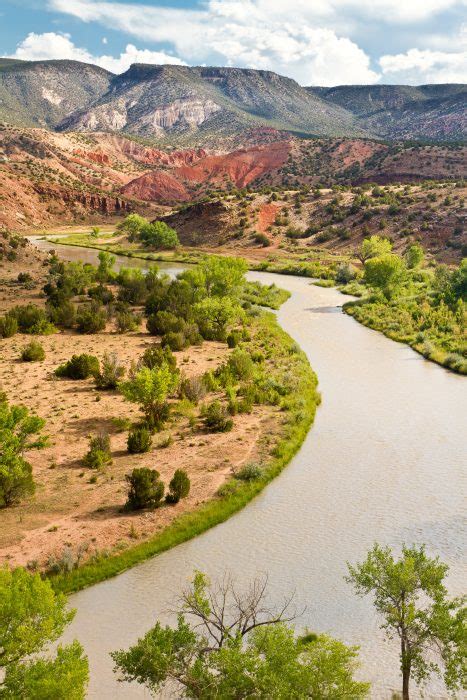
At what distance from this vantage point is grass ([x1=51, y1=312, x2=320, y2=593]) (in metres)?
17.3

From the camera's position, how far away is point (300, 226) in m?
105

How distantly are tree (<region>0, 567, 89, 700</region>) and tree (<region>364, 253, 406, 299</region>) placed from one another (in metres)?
54.2

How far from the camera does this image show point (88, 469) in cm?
2311

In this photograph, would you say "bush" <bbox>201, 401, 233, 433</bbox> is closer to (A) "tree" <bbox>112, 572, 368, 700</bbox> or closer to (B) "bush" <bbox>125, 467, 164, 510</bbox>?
(B) "bush" <bbox>125, 467, 164, 510</bbox>

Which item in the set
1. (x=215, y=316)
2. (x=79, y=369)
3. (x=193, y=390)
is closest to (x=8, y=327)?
(x=79, y=369)

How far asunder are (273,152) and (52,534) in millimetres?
157050

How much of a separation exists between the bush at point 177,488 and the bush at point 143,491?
421 millimetres

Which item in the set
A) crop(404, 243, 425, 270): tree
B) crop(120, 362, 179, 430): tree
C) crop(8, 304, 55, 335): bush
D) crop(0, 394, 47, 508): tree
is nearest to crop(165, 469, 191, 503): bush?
crop(0, 394, 47, 508): tree

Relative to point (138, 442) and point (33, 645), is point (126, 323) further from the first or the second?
point (33, 645)

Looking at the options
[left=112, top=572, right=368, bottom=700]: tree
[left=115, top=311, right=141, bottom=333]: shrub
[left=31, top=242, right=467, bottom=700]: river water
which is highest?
[left=115, top=311, right=141, bottom=333]: shrub

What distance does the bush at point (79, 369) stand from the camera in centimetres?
3334

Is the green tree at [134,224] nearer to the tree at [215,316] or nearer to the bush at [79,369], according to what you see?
the tree at [215,316]

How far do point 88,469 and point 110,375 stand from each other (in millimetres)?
9499

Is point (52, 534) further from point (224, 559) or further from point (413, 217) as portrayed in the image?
point (413, 217)
